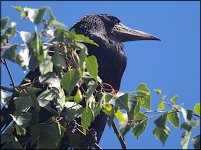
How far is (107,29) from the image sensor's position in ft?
20.2

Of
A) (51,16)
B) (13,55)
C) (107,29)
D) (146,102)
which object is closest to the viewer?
(13,55)

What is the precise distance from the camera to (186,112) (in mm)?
2982

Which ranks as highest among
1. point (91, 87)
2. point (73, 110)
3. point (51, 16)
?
point (51, 16)

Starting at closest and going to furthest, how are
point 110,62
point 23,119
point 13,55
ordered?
1. point 13,55
2. point 23,119
3. point 110,62

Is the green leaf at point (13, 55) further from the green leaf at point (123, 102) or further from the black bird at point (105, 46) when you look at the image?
the black bird at point (105, 46)

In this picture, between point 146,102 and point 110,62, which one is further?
point 110,62

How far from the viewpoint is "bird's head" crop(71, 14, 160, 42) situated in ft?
18.9

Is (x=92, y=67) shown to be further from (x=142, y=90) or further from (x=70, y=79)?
(x=142, y=90)

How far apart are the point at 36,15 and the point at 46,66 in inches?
11.0

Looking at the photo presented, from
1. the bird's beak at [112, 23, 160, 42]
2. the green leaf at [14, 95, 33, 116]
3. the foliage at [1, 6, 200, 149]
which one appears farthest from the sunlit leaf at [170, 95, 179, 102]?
the bird's beak at [112, 23, 160, 42]

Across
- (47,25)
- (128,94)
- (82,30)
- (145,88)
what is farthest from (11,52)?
(82,30)

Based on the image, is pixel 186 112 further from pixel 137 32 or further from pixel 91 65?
pixel 137 32

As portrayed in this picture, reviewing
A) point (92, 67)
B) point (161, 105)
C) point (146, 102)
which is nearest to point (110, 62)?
point (146, 102)

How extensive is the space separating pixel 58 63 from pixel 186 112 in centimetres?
77
